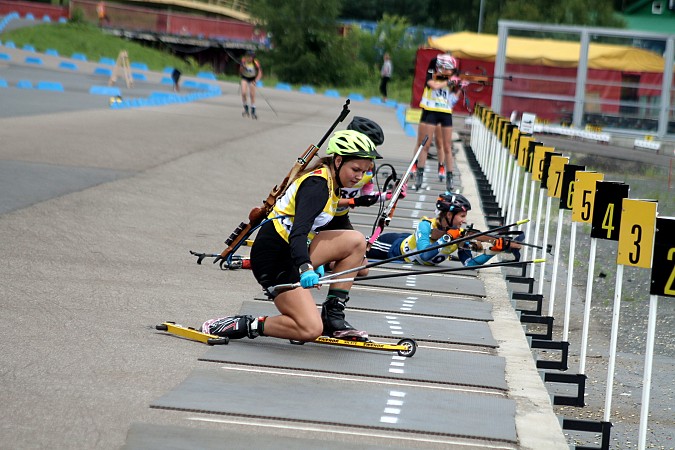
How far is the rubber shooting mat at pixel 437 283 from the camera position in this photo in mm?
10664

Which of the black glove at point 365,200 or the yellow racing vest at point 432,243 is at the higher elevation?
the black glove at point 365,200

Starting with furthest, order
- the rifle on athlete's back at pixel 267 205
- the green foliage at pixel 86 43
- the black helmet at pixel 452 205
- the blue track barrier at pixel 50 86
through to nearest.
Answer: the green foliage at pixel 86 43 < the blue track barrier at pixel 50 86 < the black helmet at pixel 452 205 < the rifle on athlete's back at pixel 267 205

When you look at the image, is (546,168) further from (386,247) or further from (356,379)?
(356,379)

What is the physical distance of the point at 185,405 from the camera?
6.28 meters

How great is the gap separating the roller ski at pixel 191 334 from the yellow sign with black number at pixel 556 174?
12.3ft

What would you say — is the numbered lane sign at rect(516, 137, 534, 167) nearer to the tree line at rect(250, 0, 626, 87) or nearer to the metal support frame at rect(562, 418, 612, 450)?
the metal support frame at rect(562, 418, 612, 450)

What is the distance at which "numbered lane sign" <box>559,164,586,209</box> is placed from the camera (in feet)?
31.2

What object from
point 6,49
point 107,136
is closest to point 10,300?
point 107,136

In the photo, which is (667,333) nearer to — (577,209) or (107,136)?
(577,209)

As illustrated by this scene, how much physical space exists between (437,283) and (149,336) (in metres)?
3.86

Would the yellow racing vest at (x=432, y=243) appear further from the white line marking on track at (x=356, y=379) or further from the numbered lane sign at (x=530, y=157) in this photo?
the white line marking on track at (x=356, y=379)

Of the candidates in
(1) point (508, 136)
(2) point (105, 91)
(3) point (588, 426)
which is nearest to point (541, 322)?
(3) point (588, 426)

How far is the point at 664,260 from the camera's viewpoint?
6344 millimetres

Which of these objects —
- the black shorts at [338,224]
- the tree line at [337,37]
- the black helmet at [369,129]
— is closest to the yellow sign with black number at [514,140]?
the black helmet at [369,129]
